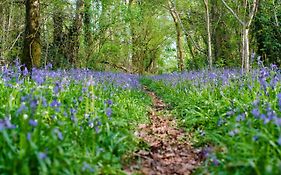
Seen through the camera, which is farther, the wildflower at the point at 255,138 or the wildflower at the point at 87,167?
the wildflower at the point at 255,138

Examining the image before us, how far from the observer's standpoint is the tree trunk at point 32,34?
912 centimetres

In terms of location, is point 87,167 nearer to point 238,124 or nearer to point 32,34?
point 238,124

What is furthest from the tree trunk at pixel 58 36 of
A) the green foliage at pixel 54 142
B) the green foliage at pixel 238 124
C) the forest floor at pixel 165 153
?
the green foliage at pixel 54 142

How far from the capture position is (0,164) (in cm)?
253

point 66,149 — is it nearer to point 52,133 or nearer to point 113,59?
point 52,133

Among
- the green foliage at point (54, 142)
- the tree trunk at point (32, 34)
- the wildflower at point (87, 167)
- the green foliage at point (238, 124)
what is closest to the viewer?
the green foliage at point (54, 142)

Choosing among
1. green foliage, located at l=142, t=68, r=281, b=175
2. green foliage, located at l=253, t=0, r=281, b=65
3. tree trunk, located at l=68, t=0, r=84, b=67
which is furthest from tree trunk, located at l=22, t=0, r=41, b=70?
green foliage, located at l=253, t=0, r=281, b=65

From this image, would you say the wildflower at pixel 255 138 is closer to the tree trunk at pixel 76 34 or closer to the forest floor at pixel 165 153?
the forest floor at pixel 165 153

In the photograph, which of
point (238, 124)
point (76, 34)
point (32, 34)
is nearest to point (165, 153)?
point (238, 124)

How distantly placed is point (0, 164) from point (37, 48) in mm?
7240

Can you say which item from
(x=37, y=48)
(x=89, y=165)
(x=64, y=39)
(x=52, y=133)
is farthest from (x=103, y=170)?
(x=64, y=39)

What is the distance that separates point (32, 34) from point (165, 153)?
6.24 metres

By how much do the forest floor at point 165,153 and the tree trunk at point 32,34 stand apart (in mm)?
4378

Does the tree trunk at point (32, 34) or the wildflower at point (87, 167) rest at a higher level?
the tree trunk at point (32, 34)
